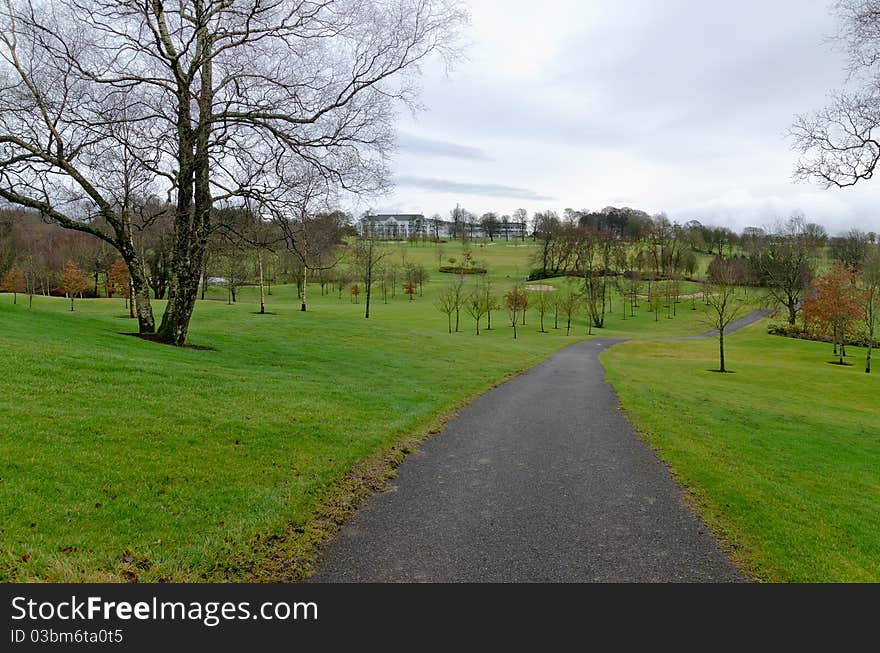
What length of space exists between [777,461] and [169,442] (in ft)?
40.0

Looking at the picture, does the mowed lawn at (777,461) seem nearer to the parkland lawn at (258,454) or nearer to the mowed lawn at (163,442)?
the parkland lawn at (258,454)

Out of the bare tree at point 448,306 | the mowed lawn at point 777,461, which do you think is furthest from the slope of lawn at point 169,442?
the bare tree at point 448,306

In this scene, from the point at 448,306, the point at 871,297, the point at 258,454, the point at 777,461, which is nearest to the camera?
the point at 258,454

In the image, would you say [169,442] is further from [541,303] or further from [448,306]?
[541,303]

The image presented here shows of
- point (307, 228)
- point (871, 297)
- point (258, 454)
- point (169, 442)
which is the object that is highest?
point (307, 228)

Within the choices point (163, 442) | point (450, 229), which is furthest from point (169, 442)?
point (450, 229)

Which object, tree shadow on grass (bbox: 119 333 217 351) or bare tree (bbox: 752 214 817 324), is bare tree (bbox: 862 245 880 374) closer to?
bare tree (bbox: 752 214 817 324)

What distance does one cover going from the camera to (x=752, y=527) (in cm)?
625

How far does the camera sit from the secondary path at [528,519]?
508 cm

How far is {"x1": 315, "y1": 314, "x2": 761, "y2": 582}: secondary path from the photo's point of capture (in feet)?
16.7

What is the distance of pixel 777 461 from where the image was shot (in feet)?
33.6

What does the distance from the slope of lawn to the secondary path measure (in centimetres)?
A: 97
